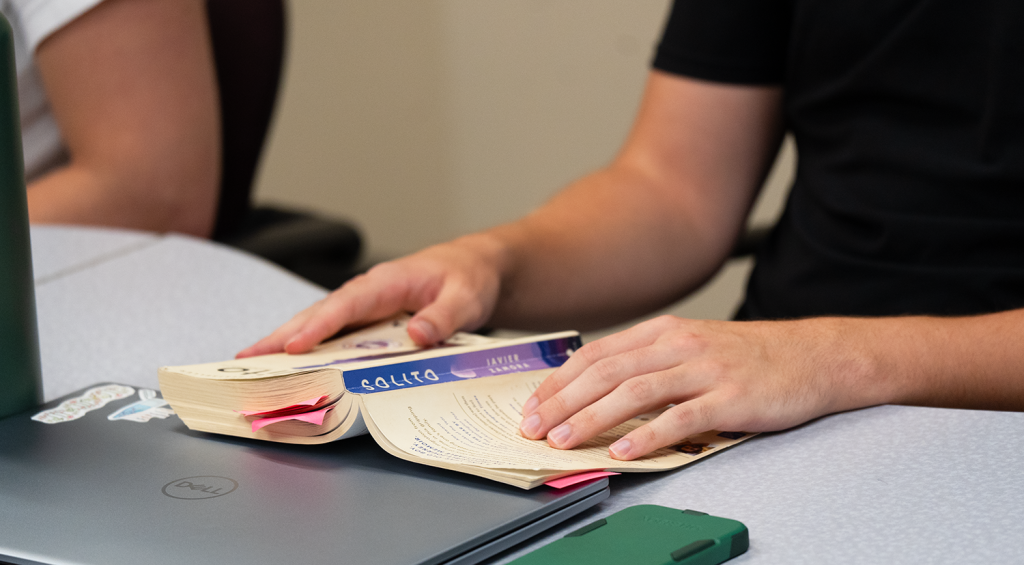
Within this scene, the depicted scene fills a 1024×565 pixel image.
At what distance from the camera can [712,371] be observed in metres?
0.52

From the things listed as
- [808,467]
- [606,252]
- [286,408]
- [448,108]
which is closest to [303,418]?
[286,408]

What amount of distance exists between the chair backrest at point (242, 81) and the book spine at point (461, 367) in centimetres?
79

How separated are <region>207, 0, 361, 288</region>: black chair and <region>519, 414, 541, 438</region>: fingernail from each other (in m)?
0.69

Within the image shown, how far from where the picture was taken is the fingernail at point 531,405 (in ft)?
1.73

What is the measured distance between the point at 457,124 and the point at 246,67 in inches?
47.7

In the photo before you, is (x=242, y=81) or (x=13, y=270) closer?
(x=13, y=270)

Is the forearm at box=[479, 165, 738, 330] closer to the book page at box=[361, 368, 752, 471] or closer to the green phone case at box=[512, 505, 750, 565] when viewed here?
the book page at box=[361, 368, 752, 471]

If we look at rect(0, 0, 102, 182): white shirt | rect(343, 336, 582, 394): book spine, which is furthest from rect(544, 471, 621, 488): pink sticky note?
rect(0, 0, 102, 182): white shirt

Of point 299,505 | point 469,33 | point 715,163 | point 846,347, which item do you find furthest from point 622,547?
point 469,33

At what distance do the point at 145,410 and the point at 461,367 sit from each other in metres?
0.18

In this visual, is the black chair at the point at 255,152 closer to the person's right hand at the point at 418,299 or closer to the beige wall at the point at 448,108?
the person's right hand at the point at 418,299

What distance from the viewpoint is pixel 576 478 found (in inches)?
17.3

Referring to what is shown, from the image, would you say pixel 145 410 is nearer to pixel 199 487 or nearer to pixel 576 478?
pixel 199 487

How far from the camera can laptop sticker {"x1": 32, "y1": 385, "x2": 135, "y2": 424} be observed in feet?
1.76
